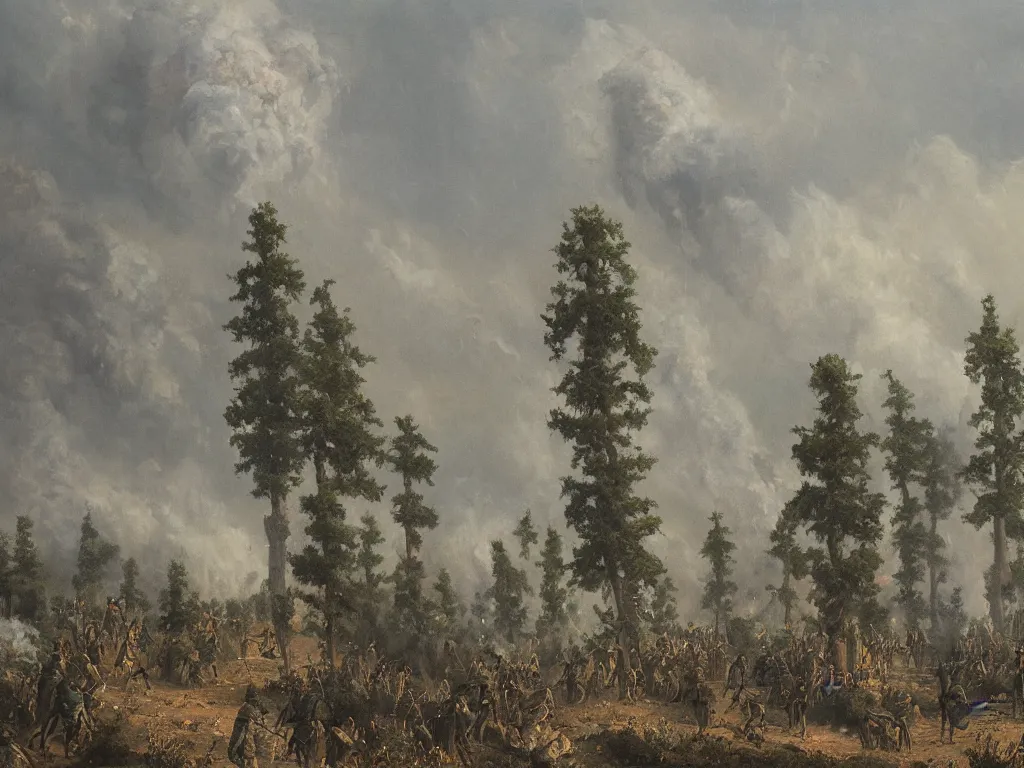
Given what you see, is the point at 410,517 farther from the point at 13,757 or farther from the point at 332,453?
the point at 13,757

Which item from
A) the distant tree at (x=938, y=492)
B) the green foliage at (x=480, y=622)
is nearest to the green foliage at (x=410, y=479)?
the green foliage at (x=480, y=622)

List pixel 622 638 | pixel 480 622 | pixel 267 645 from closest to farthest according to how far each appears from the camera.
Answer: pixel 622 638
pixel 267 645
pixel 480 622

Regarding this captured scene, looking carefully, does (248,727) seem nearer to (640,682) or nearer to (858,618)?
(640,682)

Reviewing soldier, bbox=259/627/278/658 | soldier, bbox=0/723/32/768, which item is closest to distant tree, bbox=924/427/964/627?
soldier, bbox=259/627/278/658

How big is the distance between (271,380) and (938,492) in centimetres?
4225

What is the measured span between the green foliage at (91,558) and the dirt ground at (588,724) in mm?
39970

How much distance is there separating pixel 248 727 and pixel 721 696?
18955mm

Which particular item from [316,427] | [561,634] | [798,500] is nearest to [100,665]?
[316,427]

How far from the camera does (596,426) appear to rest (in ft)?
120

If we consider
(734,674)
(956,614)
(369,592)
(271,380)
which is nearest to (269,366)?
(271,380)

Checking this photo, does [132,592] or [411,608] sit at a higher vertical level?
[132,592]

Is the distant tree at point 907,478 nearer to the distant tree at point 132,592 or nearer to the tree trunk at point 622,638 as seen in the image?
the tree trunk at point 622,638

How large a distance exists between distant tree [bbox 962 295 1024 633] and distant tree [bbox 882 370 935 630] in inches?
252

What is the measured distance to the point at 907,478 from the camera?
54.7m
